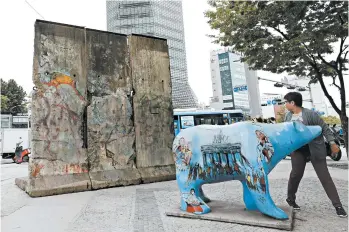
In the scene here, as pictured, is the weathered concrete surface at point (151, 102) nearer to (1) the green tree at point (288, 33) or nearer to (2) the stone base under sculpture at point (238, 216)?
(1) the green tree at point (288, 33)

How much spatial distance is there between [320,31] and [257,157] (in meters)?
5.15

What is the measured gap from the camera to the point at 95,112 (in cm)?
652

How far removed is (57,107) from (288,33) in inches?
253

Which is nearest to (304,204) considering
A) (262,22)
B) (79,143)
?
(79,143)

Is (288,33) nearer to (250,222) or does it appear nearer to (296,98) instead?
(296,98)

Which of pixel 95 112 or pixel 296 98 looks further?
pixel 95 112

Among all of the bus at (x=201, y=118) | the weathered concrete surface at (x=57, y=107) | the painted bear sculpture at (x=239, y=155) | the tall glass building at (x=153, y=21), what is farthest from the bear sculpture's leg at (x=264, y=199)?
the bus at (x=201, y=118)

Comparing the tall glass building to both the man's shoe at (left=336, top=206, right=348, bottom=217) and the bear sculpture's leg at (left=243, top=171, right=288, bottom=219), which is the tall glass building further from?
the man's shoe at (left=336, top=206, right=348, bottom=217)

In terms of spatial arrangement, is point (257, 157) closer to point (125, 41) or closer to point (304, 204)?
point (304, 204)

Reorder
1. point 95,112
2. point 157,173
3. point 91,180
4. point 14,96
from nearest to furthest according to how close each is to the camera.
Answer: point 91,180, point 95,112, point 157,173, point 14,96

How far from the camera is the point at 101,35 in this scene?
22.8 feet

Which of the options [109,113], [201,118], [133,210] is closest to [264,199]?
[133,210]

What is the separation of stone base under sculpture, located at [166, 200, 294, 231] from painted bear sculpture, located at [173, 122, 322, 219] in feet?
0.29

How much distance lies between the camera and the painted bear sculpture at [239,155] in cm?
311
